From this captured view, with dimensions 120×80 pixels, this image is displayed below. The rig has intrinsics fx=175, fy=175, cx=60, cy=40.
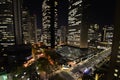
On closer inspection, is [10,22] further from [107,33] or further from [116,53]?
[116,53]

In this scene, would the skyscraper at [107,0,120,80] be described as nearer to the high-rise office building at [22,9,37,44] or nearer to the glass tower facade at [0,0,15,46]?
the glass tower facade at [0,0,15,46]

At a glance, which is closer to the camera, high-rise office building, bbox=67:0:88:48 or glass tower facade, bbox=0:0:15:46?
glass tower facade, bbox=0:0:15:46

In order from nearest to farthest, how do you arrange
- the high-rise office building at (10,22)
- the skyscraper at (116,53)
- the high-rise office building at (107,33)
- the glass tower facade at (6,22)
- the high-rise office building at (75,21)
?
1. the skyscraper at (116,53)
2. the high-rise office building at (10,22)
3. the glass tower facade at (6,22)
4. the high-rise office building at (75,21)
5. the high-rise office building at (107,33)

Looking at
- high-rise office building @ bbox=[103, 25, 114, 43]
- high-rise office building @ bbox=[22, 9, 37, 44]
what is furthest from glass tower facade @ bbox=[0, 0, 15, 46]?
high-rise office building @ bbox=[103, 25, 114, 43]

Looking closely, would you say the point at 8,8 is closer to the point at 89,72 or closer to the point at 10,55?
the point at 10,55

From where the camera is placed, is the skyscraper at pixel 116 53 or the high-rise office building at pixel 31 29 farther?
the high-rise office building at pixel 31 29

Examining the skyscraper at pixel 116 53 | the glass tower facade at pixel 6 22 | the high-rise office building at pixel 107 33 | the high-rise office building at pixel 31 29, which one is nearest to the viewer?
the skyscraper at pixel 116 53

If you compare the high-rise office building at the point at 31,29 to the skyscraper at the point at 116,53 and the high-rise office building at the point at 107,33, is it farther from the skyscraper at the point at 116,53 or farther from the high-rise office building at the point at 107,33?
the skyscraper at the point at 116,53

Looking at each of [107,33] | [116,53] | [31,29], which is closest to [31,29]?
[31,29]

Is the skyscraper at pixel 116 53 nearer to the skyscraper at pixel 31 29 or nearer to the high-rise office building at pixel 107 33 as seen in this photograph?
the high-rise office building at pixel 107 33

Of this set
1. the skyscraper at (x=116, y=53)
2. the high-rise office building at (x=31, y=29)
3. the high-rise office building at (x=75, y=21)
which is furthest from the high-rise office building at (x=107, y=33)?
the skyscraper at (x=116, y=53)
